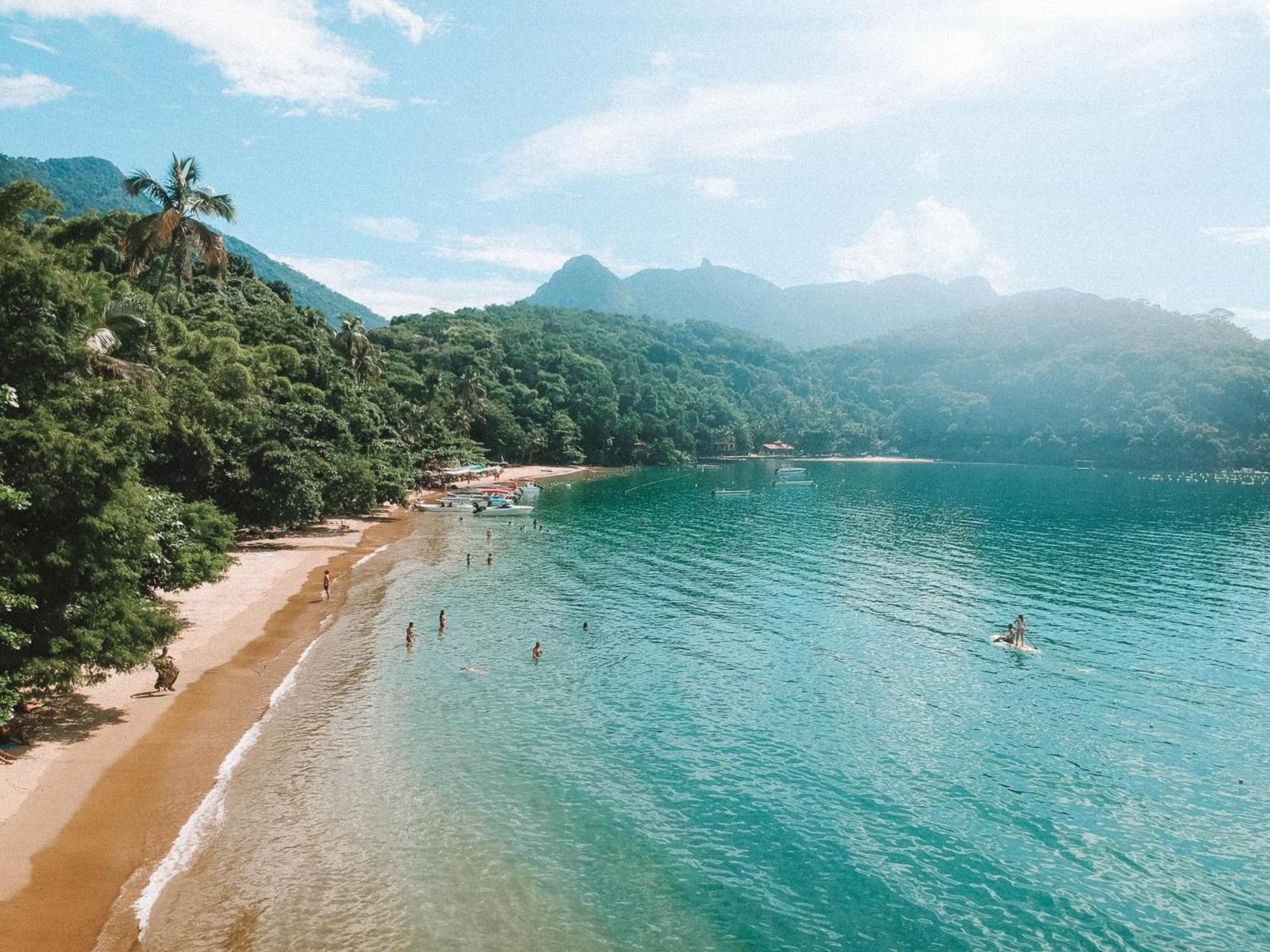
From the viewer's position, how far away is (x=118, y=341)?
1345 inches

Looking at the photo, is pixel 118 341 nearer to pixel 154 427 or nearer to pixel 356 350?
pixel 154 427

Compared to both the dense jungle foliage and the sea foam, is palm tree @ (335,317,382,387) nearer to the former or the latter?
the dense jungle foliage

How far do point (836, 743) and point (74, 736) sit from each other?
25.4 metres

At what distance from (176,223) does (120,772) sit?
4002cm

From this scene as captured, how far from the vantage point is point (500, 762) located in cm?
2523

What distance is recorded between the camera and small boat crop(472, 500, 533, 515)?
85000 mm

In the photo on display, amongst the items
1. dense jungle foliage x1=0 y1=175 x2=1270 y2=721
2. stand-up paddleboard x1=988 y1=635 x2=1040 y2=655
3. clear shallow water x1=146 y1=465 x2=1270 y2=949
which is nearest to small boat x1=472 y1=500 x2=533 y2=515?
dense jungle foliage x1=0 y1=175 x2=1270 y2=721

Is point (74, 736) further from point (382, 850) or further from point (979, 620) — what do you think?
point (979, 620)

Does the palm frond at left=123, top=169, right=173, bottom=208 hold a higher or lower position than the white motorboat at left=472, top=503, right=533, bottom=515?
higher

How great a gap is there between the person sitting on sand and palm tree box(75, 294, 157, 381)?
10419 millimetres

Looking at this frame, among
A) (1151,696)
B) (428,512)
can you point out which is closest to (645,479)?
(428,512)

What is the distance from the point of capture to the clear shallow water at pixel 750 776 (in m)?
18.1

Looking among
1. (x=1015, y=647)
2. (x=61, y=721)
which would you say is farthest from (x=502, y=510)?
(x=61, y=721)

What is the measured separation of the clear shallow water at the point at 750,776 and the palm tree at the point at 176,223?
81.9ft
